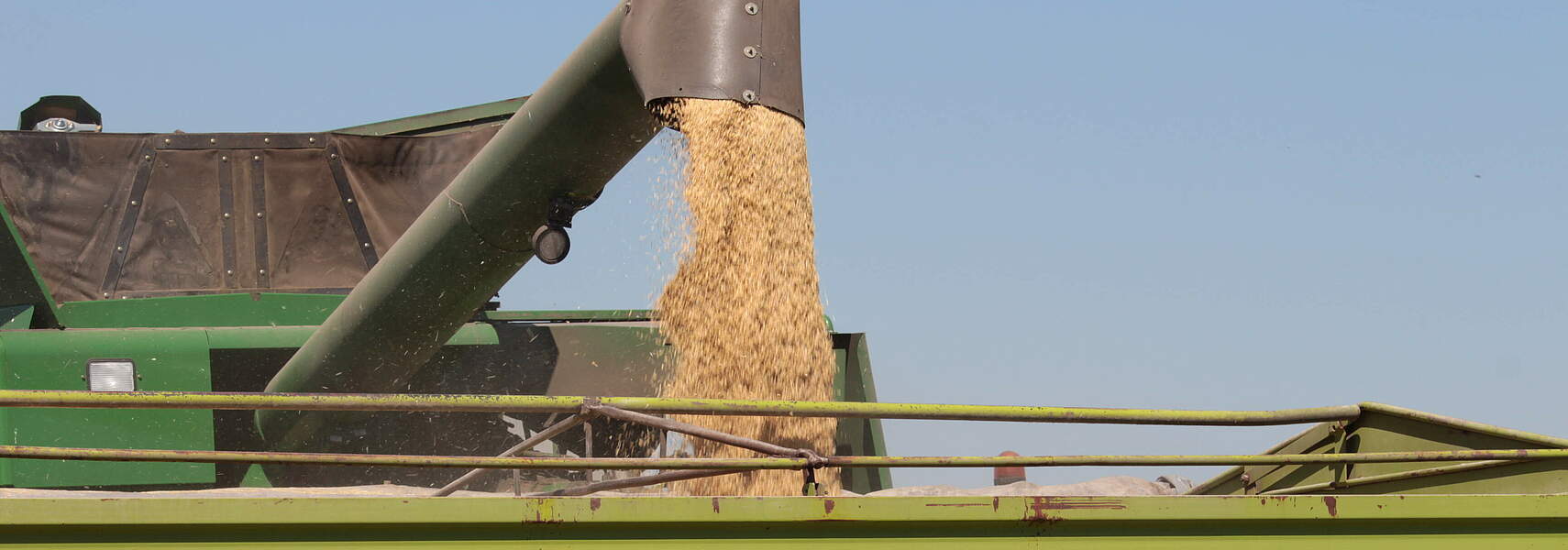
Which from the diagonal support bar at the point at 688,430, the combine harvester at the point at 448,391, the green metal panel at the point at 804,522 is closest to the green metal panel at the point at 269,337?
the combine harvester at the point at 448,391

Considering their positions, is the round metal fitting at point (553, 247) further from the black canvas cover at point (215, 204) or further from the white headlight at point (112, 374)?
the black canvas cover at point (215, 204)

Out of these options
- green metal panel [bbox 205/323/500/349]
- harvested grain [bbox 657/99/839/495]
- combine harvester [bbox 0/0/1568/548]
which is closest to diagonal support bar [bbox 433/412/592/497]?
combine harvester [bbox 0/0/1568/548]

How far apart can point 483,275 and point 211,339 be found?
1.06m

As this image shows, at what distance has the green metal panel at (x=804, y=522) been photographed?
9.04ft

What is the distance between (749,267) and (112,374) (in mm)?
2238

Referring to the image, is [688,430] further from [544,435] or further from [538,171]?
[538,171]

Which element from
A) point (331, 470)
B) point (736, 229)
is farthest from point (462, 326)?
point (736, 229)

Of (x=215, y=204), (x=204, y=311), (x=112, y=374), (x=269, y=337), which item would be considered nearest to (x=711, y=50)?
(x=269, y=337)

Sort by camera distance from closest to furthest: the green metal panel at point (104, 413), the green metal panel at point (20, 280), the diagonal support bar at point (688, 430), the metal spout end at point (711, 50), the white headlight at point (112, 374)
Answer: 1. the diagonal support bar at point (688, 430)
2. the metal spout end at point (711, 50)
3. the green metal panel at point (104, 413)
4. the white headlight at point (112, 374)
5. the green metal panel at point (20, 280)

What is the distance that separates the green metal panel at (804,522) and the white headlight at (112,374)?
8.86 feet

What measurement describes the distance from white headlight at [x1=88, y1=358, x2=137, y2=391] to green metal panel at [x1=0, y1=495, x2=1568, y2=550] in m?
2.70

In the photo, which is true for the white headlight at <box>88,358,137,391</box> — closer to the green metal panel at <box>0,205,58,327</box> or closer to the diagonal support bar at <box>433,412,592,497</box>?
the green metal panel at <box>0,205,58,327</box>

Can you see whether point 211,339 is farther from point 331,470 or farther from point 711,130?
point 711,130

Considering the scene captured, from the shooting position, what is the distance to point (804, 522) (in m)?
2.88
